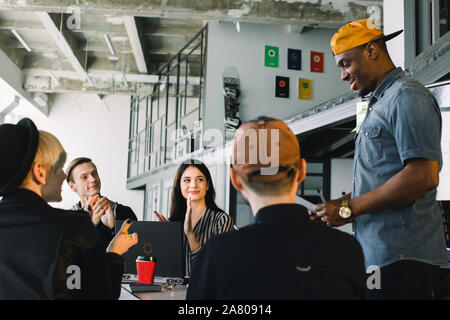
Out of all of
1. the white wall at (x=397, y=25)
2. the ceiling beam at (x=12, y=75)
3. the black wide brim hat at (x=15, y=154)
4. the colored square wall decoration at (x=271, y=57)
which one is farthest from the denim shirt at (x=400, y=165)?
the ceiling beam at (x=12, y=75)

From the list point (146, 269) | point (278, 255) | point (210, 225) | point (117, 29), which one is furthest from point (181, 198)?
point (117, 29)

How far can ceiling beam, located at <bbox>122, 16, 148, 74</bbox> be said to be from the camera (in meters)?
8.20

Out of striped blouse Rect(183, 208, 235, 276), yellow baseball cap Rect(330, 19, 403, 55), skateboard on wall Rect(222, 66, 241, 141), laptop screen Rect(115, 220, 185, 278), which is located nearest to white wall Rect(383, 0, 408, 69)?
striped blouse Rect(183, 208, 235, 276)

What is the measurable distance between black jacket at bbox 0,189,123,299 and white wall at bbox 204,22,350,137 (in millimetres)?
6539

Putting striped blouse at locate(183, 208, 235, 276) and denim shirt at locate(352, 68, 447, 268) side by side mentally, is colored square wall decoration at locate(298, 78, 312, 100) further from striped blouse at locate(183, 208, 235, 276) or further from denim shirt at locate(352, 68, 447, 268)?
denim shirt at locate(352, 68, 447, 268)

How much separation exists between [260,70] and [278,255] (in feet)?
24.0

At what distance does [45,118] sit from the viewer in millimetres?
13391

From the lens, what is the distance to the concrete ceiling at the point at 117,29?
645cm

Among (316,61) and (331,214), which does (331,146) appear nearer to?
(316,61)

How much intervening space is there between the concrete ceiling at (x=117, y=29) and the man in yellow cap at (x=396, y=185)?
532 centimetres

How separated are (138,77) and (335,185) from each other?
5601mm

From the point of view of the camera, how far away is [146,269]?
6.53ft
